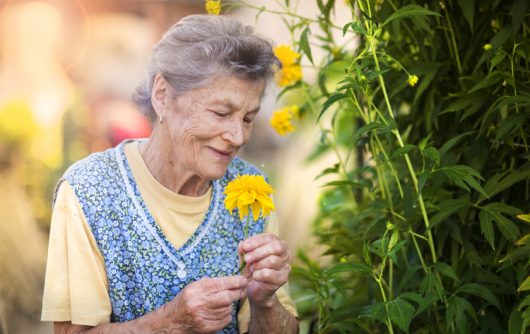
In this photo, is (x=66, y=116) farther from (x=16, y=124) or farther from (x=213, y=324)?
(x=213, y=324)

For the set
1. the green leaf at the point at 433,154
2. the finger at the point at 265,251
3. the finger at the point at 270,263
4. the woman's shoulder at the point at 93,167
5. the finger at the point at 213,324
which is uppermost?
the woman's shoulder at the point at 93,167

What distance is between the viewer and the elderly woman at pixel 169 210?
2039 millimetres

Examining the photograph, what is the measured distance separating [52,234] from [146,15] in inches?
146

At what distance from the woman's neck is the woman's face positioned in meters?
0.06

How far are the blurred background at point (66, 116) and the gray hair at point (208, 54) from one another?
145 centimetres

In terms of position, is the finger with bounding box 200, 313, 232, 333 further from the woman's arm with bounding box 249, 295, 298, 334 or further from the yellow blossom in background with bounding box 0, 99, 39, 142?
the yellow blossom in background with bounding box 0, 99, 39, 142

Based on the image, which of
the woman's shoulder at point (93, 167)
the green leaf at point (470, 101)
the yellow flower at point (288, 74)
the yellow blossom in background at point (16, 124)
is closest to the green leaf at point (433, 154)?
the green leaf at point (470, 101)

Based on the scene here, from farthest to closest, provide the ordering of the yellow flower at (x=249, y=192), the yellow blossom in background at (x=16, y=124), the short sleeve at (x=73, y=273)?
the yellow blossom in background at (x=16, y=124) < the short sleeve at (x=73, y=273) < the yellow flower at (x=249, y=192)

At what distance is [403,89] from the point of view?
229cm

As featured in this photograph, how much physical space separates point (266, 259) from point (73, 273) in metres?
0.50

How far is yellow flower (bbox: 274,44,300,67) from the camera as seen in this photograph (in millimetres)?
2268

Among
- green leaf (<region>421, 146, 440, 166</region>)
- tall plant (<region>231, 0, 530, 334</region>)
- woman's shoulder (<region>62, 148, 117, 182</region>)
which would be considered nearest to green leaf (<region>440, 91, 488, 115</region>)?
tall plant (<region>231, 0, 530, 334</region>)

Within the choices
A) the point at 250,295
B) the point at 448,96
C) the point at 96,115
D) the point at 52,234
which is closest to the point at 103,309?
the point at 52,234

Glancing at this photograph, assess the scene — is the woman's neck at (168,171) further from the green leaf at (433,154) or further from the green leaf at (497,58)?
the green leaf at (497,58)
